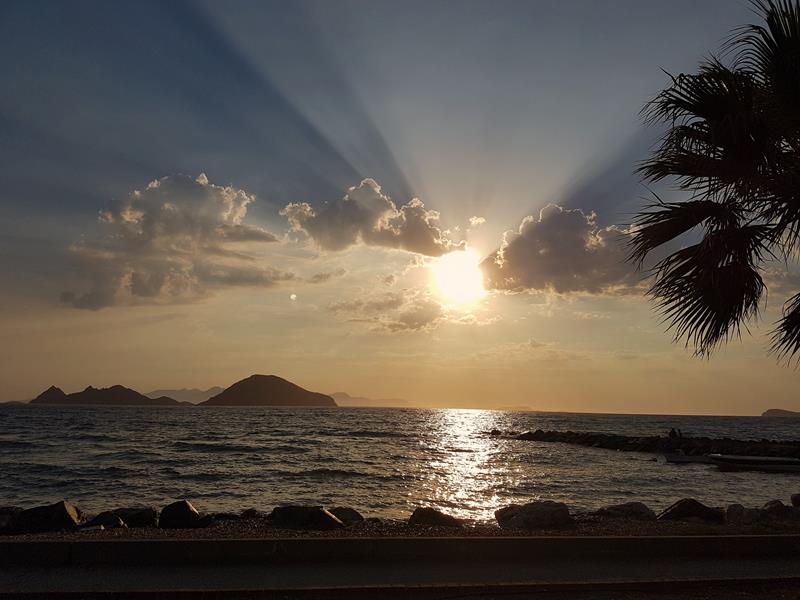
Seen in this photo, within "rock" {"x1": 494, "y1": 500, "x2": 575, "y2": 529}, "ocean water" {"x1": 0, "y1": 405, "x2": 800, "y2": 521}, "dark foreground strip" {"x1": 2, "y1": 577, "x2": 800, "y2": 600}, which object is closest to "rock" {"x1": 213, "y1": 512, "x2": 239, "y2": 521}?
"ocean water" {"x1": 0, "y1": 405, "x2": 800, "y2": 521}

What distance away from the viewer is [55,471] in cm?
2984

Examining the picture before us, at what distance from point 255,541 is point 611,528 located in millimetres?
7214

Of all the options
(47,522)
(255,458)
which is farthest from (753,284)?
(255,458)

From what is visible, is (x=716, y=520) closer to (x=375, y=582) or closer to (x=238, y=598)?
(x=375, y=582)

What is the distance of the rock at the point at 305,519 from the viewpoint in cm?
1302

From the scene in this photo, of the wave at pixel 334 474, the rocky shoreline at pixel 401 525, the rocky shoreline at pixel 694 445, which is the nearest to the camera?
the rocky shoreline at pixel 401 525

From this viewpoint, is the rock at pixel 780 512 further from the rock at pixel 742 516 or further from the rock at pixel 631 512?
the rock at pixel 631 512

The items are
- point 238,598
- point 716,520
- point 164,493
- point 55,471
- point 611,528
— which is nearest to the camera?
point 238,598

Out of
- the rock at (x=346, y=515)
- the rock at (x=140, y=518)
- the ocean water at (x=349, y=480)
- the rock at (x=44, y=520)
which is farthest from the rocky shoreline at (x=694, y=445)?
the rock at (x=44, y=520)

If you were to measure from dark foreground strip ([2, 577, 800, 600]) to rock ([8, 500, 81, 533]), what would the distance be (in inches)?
288

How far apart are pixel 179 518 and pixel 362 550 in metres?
7.09

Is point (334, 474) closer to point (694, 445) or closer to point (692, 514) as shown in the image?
point (692, 514)

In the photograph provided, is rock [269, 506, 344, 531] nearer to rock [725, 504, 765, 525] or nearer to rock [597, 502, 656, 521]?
rock [597, 502, 656, 521]

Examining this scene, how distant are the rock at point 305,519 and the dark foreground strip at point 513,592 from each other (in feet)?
20.9
